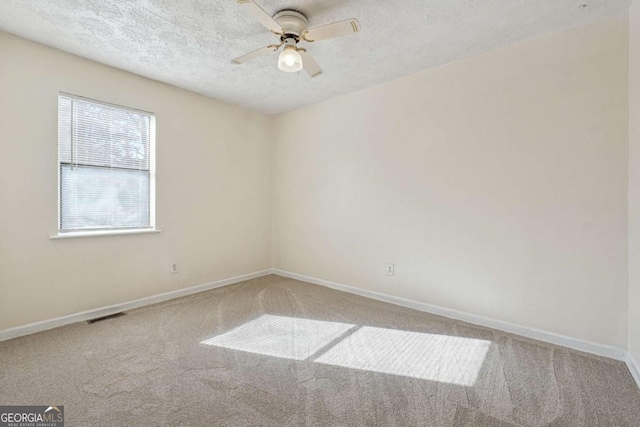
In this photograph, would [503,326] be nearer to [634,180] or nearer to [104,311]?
[634,180]

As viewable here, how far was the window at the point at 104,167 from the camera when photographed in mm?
2850

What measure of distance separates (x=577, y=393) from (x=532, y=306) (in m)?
0.86

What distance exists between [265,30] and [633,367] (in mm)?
3735

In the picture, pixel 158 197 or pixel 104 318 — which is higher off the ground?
pixel 158 197

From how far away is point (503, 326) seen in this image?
2729 millimetres

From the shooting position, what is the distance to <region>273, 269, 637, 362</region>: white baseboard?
2.28 metres

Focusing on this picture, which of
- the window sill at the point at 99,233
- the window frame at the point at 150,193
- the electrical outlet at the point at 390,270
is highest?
the window frame at the point at 150,193

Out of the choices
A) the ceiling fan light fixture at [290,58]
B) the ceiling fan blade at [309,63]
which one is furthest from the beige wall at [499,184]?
the ceiling fan light fixture at [290,58]

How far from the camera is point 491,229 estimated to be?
2797 millimetres

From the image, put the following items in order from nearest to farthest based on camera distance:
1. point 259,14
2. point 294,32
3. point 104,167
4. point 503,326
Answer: point 259,14, point 294,32, point 503,326, point 104,167

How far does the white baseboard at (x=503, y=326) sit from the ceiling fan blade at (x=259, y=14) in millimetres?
2968

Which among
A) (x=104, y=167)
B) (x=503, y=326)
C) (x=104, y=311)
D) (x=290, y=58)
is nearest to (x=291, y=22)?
(x=290, y=58)

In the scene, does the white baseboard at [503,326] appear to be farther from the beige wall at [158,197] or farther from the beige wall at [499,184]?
the beige wall at [158,197]

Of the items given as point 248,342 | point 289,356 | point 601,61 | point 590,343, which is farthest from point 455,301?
point 601,61
